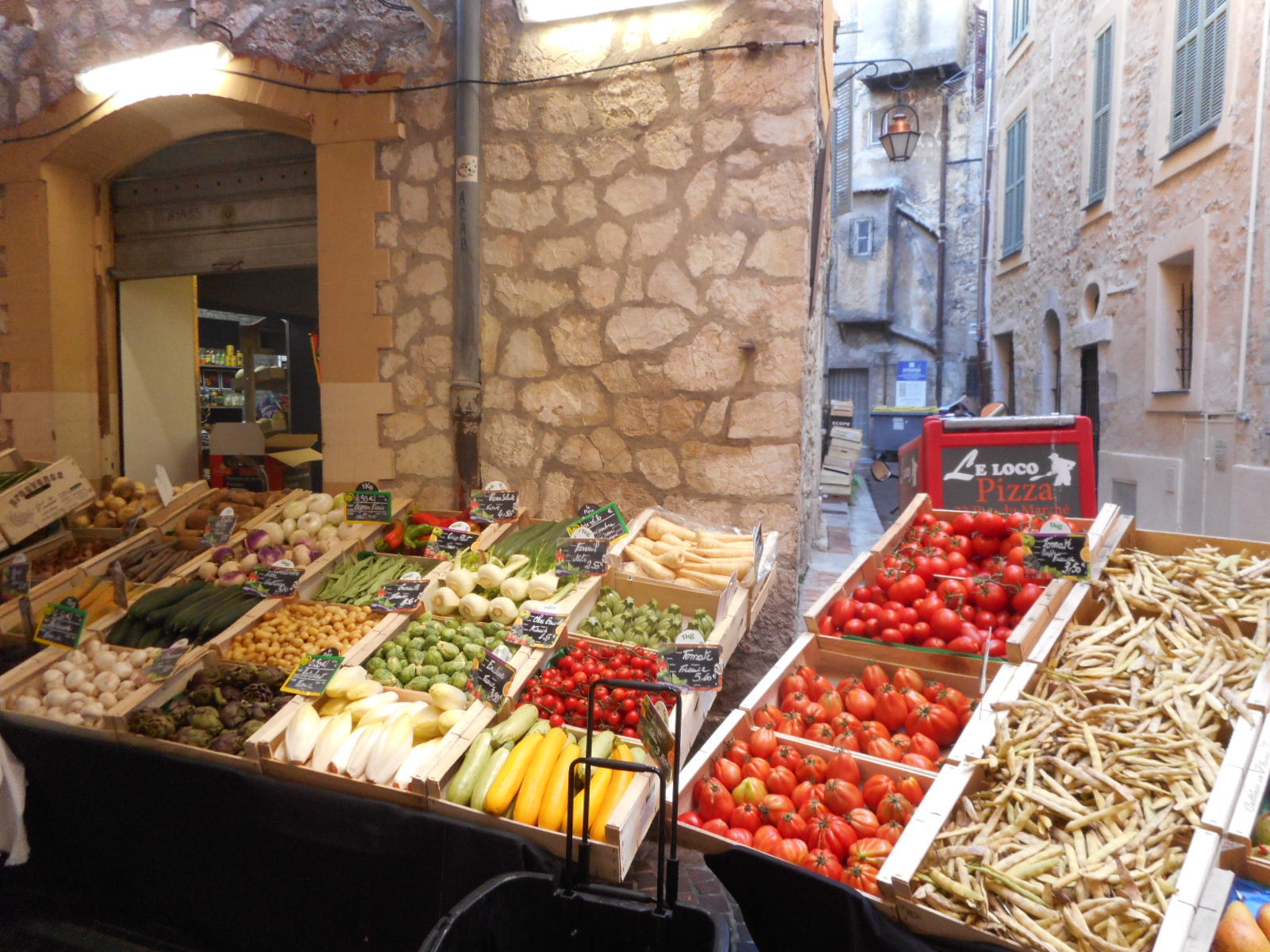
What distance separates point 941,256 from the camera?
69.5ft

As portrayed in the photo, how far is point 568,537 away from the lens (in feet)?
11.2

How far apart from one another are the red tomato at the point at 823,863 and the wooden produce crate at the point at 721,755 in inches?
6.1

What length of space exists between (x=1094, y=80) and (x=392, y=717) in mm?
12394

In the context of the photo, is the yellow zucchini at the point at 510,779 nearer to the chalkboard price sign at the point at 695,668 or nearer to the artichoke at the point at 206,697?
the chalkboard price sign at the point at 695,668

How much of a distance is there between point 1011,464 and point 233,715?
399 cm

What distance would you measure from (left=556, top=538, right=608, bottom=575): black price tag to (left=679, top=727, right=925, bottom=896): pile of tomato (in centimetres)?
108

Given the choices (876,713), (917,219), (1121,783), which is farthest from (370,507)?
(917,219)

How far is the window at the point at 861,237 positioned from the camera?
2159 centimetres

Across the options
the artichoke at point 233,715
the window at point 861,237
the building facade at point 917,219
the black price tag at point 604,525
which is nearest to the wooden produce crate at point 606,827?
the artichoke at point 233,715

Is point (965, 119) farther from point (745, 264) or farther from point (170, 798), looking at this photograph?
point (170, 798)

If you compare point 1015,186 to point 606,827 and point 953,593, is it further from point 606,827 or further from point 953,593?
point 606,827

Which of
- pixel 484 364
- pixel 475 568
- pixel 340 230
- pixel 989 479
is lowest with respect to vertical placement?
pixel 475 568

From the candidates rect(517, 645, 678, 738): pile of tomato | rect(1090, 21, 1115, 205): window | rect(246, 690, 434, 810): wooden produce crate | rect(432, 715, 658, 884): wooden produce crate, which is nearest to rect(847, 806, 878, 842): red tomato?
rect(432, 715, 658, 884): wooden produce crate

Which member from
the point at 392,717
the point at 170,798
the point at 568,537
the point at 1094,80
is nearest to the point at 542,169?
the point at 568,537
